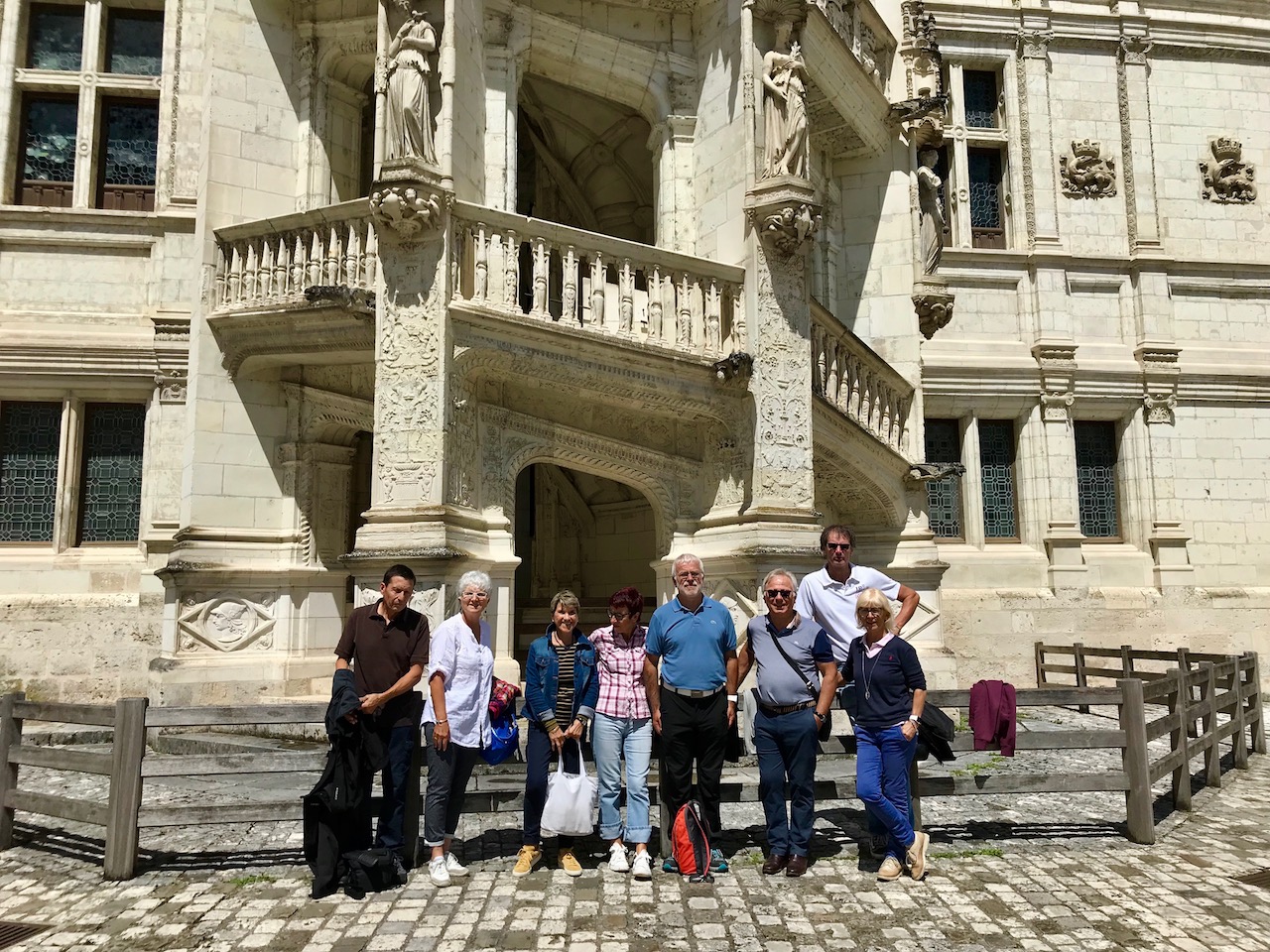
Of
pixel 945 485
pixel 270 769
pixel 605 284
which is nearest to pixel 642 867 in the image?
pixel 270 769

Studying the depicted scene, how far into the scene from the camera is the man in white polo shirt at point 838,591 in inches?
235

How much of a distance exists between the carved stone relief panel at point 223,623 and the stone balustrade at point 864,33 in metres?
9.52

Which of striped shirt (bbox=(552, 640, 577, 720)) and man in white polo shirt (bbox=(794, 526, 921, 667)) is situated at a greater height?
man in white polo shirt (bbox=(794, 526, 921, 667))

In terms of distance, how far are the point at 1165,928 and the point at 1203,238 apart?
605 inches

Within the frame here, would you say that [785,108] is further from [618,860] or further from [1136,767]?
[618,860]

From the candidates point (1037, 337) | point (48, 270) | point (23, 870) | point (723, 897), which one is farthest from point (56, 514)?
point (1037, 337)

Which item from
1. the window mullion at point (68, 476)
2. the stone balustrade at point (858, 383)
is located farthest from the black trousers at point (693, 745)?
the window mullion at point (68, 476)

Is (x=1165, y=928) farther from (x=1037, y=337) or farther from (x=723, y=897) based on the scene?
(x=1037, y=337)

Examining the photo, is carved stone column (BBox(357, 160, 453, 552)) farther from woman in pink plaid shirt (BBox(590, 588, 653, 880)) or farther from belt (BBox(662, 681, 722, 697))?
belt (BBox(662, 681, 722, 697))

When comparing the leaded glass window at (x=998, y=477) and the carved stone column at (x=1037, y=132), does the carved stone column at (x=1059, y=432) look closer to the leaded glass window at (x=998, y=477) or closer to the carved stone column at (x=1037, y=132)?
the leaded glass window at (x=998, y=477)

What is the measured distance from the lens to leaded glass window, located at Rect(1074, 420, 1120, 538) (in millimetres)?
15734

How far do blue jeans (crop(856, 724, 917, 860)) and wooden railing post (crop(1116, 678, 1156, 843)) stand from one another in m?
1.77

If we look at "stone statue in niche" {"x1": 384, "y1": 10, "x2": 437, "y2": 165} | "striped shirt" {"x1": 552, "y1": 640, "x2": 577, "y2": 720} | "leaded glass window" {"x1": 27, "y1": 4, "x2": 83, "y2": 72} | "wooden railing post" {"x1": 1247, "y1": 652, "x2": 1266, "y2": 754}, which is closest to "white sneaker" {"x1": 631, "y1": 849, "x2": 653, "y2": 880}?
"striped shirt" {"x1": 552, "y1": 640, "x2": 577, "y2": 720}

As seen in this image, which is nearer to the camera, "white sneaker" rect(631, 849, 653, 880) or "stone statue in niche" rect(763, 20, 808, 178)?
"white sneaker" rect(631, 849, 653, 880)
